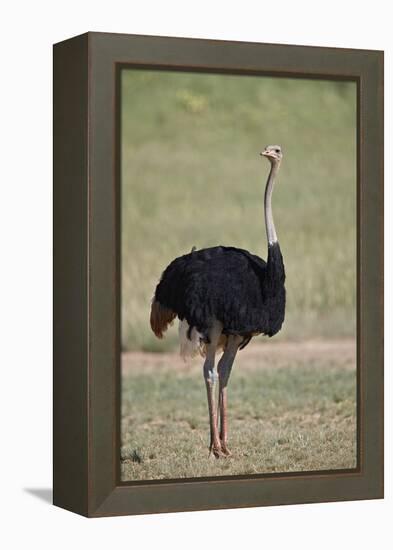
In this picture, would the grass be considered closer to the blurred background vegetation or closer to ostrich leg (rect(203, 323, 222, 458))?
ostrich leg (rect(203, 323, 222, 458))

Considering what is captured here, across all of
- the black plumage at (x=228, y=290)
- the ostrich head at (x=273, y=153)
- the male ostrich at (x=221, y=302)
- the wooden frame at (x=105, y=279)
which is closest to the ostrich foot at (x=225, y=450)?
the male ostrich at (x=221, y=302)

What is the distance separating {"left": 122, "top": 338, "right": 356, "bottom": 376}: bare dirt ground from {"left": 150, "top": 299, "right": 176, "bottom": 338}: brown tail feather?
2.69ft

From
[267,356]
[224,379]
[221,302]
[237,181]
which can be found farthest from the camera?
[267,356]

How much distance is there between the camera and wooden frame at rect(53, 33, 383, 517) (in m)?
13.6

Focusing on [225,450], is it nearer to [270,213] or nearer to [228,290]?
[228,290]

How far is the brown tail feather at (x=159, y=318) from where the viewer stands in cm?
1451

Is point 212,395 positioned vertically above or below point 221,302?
below

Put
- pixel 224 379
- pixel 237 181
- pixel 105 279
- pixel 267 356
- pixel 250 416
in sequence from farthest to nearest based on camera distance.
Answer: pixel 267 356 → pixel 237 181 → pixel 250 416 → pixel 224 379 → pixel 105 279


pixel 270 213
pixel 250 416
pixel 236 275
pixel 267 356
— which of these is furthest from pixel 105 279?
pixel 267 356

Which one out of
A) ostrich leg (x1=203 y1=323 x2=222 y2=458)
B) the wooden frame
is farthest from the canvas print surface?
Result: the wooden frame

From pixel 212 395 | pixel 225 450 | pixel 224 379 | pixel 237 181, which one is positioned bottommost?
pixel 225 450

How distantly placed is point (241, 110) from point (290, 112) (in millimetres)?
367

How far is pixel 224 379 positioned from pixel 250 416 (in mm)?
823

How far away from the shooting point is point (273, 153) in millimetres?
14570
